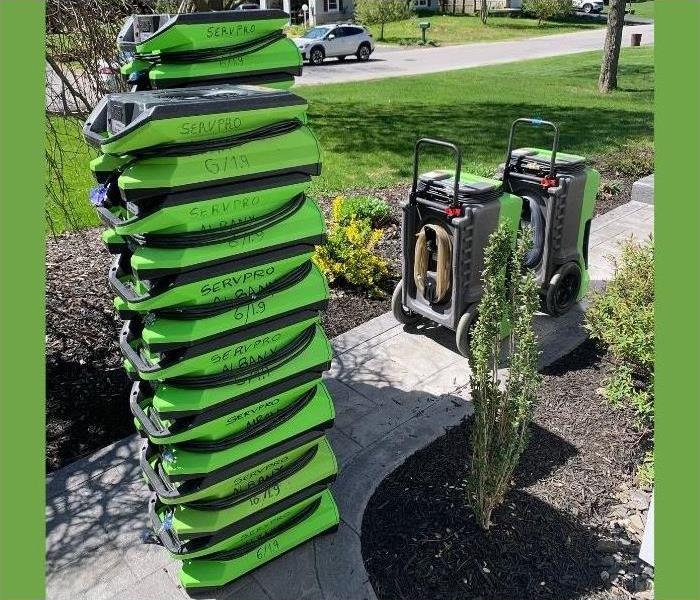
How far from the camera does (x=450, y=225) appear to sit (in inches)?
199

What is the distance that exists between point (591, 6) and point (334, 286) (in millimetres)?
49570

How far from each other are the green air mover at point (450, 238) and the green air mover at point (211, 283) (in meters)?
2.16

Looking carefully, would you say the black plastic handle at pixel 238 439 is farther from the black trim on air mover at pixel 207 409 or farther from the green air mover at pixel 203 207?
the green air mover at pixel 203 207

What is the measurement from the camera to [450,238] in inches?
201

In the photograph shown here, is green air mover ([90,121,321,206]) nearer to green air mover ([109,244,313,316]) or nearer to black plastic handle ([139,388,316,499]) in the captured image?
green air mover ([109,244,313,316])

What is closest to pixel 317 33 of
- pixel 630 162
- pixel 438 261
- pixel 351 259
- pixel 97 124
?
pixel 630 162

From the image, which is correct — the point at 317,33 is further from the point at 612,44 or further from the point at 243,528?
the point at 243,528

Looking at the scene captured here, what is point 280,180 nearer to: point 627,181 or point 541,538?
point 541,538

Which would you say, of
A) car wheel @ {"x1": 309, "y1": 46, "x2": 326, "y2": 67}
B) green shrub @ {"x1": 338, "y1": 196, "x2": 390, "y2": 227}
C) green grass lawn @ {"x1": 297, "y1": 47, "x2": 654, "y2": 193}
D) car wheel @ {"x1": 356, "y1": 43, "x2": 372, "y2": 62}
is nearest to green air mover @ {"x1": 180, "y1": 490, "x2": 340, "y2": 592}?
green shrub @ {"x1": 338, "y1": 196, "x2": 390, "y2": 227}

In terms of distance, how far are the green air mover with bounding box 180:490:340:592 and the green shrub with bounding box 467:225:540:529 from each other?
34.3 inches

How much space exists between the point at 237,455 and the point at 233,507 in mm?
336

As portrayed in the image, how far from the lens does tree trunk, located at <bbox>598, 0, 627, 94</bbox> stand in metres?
16.3

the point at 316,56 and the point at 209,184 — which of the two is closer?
the point at 209,184

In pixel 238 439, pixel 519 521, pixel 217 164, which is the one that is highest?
Result: pixel 217 164
